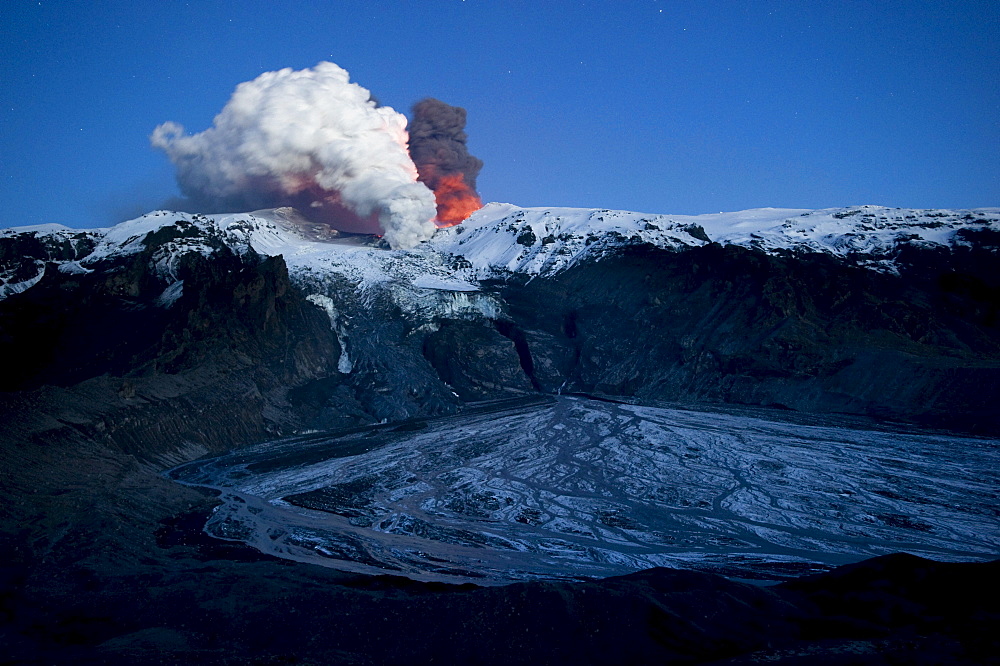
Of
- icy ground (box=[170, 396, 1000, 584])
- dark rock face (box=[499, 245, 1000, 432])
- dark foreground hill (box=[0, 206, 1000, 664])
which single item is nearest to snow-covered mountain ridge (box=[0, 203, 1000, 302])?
dark foreground hill (box=[0, 206, 1000, 664])

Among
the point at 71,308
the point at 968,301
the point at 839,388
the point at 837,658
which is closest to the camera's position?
the point at 837,658

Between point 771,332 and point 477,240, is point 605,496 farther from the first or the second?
point 477,240

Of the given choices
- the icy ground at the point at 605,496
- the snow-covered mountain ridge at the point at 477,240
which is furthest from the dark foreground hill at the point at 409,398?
the icy ground at the point at 605,496

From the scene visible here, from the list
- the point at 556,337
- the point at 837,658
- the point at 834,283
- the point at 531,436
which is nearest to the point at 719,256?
the point at 834,283

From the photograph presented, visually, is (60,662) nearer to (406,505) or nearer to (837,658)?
(837,658)

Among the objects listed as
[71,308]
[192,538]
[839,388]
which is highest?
[71,308]

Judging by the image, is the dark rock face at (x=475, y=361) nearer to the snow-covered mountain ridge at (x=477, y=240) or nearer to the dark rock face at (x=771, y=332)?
the dark rock face at (x=771, y=332)
